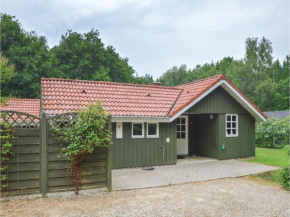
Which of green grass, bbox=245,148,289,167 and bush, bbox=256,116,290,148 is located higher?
bush, bbox=256,116,290,148

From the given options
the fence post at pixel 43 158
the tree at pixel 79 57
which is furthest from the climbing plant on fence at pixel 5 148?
the tree at pixel 79 57

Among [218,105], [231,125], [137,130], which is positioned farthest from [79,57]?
[231,125]

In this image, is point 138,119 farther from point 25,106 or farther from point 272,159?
point 25,106

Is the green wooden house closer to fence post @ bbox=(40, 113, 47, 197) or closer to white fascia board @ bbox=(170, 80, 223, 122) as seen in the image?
white fascia board @ bbox=(170, 80, 223, 122)

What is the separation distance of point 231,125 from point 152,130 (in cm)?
457

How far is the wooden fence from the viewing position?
19.7 ft

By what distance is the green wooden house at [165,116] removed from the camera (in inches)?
399

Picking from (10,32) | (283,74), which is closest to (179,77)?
(283,74)

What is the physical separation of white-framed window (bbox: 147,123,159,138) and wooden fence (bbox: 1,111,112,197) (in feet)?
14.3

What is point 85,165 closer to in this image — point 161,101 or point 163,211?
point 163,211

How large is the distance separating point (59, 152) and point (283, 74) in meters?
47.3

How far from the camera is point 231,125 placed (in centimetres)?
1258

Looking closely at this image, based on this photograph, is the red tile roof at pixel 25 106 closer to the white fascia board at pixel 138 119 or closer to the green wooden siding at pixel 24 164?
the white fascia board at pixel 138 119

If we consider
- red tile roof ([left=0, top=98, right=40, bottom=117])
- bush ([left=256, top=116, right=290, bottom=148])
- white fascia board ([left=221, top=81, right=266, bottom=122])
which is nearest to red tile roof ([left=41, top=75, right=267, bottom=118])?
white fascia board ([left=221, top=81, right=266, bottom=122])
